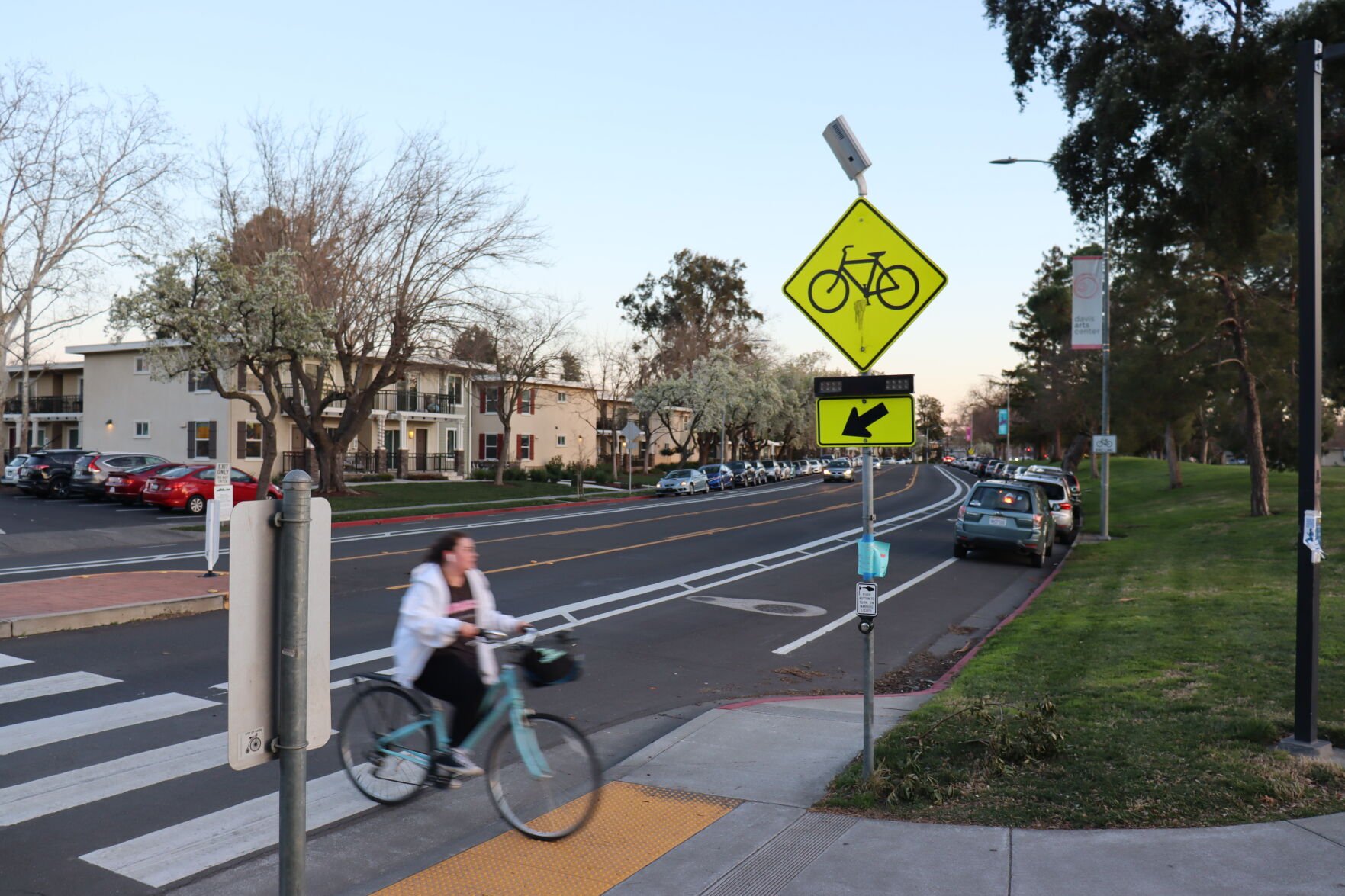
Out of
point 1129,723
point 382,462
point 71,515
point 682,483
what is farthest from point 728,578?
point 382,462

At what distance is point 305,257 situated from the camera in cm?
3161

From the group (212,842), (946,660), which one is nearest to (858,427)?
(212,842)

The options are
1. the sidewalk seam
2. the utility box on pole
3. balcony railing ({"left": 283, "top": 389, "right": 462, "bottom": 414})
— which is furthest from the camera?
balcony railing ({"left": 283, "top": 389, "right": 462, "bottom": 414})

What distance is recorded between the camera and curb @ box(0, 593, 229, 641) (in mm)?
10742

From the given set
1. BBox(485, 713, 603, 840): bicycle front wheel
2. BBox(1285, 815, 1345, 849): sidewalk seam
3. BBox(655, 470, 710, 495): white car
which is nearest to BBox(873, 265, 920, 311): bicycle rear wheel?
BBox(485, 713, 603, 840): bicycle front wheel

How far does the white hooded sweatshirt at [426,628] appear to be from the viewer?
5711mm

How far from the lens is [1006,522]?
68.3 ft

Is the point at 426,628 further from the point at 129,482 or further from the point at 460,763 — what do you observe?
the point at 129,482

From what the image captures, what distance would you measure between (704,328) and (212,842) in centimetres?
7690

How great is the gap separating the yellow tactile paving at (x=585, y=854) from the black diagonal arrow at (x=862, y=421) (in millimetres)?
→ 2265

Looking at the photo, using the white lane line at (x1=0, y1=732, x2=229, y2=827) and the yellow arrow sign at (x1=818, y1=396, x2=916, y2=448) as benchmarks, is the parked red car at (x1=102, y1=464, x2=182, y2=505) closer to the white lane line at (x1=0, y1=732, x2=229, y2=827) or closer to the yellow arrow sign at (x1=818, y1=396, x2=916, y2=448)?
the white lane line at (x1=0, y1=732, x2=229, y2=827)

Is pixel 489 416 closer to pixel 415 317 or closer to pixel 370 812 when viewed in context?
pixel 415 317

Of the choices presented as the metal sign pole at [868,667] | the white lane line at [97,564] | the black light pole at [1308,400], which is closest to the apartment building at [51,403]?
the white lane line at [97,564]

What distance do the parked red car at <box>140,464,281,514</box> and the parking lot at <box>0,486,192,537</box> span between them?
0.39m
